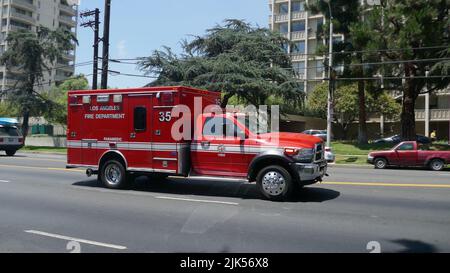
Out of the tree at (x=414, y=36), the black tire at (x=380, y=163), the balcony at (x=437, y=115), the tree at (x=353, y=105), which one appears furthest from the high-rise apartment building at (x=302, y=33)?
the black tire at (x=380, y=163)

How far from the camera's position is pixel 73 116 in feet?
42.6

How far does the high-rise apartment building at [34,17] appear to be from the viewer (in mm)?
89688

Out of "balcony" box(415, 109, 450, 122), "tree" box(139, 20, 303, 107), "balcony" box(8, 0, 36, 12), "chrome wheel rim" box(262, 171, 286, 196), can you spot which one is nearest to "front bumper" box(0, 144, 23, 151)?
"tree" box(139, 20, 303, 107)

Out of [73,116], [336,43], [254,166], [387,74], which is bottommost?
[254,166]

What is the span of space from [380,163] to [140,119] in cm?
1488

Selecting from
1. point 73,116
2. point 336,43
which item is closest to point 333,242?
point 73,116

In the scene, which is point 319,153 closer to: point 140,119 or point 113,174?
point 140,119

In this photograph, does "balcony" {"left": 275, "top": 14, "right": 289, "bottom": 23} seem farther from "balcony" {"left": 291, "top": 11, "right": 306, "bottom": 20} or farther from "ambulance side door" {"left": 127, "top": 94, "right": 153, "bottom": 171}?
"ambulance side door" {"left": 127, "top": 94, "right": 153, "bottom": 171}

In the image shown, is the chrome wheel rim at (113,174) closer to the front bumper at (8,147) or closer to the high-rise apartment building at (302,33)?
the front bumper at (8,147)

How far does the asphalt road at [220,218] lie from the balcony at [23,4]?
→ 89139mm

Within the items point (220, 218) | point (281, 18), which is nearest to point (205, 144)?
point (220, 218)

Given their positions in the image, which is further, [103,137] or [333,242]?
[103,137]
